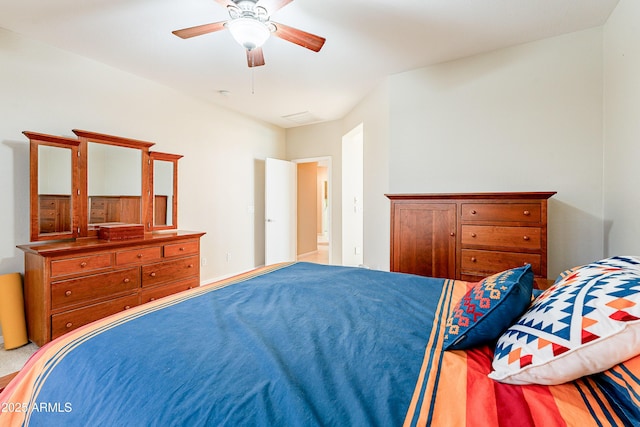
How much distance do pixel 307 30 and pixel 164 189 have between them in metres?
2.40

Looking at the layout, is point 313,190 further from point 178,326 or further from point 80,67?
point 178,326

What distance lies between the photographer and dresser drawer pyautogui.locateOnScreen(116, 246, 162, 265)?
2652 mm

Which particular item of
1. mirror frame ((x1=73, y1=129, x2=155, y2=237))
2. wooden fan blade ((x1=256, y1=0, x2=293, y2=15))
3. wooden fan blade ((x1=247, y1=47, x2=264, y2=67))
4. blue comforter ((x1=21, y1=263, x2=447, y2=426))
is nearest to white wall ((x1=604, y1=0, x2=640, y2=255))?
blue comforter ((x1=21, y1=263, x2=447, y2=426))

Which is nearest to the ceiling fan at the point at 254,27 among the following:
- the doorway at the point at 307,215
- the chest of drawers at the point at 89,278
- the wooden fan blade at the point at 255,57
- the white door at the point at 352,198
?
the wooden fan blade at the point at 255,57

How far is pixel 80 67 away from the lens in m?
2.85

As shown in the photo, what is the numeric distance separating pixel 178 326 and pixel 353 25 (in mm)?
2467

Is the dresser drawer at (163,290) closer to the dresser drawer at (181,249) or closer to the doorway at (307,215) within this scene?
the dresser drawer at (181,249)

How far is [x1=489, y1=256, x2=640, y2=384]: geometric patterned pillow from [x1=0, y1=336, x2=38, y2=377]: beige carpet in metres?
3.02

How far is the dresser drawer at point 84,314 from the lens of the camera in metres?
2.26

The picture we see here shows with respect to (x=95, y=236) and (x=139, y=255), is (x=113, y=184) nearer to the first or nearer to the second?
(x=95, y=236)

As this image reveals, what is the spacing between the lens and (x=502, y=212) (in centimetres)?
233

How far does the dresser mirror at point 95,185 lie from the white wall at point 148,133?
19 centimetres

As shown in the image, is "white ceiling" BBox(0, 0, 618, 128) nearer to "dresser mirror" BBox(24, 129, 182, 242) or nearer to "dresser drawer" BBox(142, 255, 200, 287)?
"dresser mirror" BBox(24, 129, 182, 242)

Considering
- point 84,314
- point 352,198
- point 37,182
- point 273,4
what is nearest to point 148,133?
point 37,182
